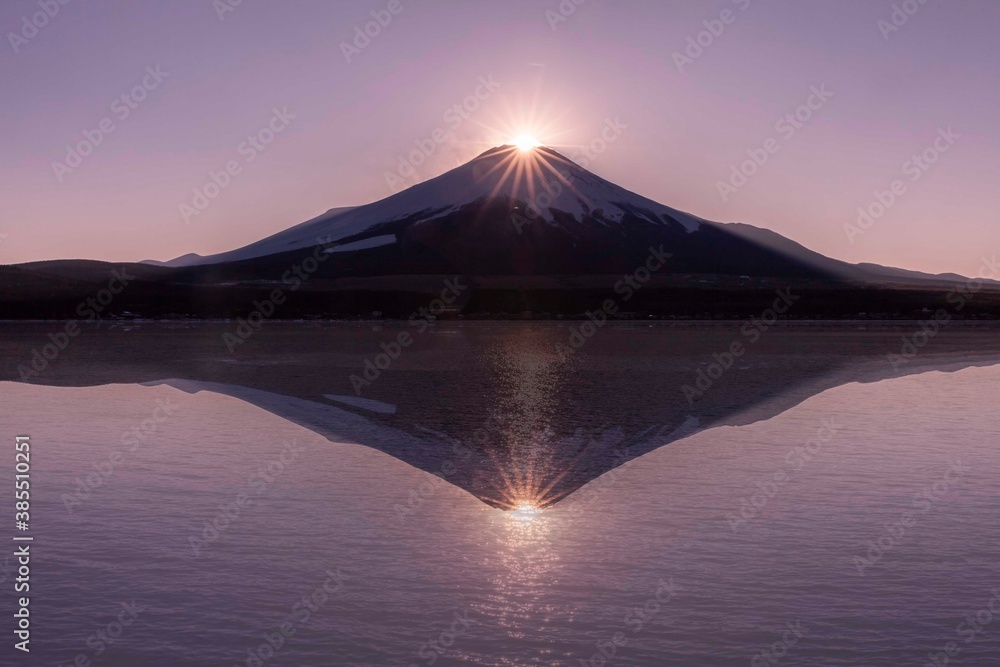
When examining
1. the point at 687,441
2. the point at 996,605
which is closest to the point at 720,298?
the point at 687,441
